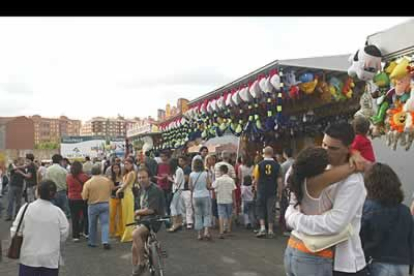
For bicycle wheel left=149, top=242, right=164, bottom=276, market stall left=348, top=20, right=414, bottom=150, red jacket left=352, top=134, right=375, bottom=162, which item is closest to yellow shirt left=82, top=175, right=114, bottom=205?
bicycle wheel left=149, top=242, right=164, bottom=276

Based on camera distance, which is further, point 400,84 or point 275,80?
point 275,80

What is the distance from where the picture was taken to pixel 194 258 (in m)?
8.29

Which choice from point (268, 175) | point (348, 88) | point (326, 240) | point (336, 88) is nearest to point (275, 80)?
point (336, 88)

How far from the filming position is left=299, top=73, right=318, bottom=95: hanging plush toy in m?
9.95

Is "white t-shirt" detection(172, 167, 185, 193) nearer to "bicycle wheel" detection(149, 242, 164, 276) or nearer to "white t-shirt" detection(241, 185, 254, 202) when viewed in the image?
"white t-shirt" detection(241, 185, 254, 202)

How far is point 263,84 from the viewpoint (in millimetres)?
10172

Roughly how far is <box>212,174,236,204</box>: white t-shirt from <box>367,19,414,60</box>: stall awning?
14.2ft

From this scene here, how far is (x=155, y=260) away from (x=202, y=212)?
3.56m

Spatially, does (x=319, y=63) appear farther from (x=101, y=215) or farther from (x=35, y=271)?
(x=35, y=271)

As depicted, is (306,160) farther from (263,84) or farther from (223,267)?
(263,84)

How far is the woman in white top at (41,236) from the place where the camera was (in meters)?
4.86

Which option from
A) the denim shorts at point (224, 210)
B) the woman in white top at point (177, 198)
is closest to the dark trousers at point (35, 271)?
the denim shorts at point (224, 210)

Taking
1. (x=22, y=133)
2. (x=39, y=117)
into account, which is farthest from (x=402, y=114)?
(x=39, y=117)

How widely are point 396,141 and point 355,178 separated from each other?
4127 millimetres
